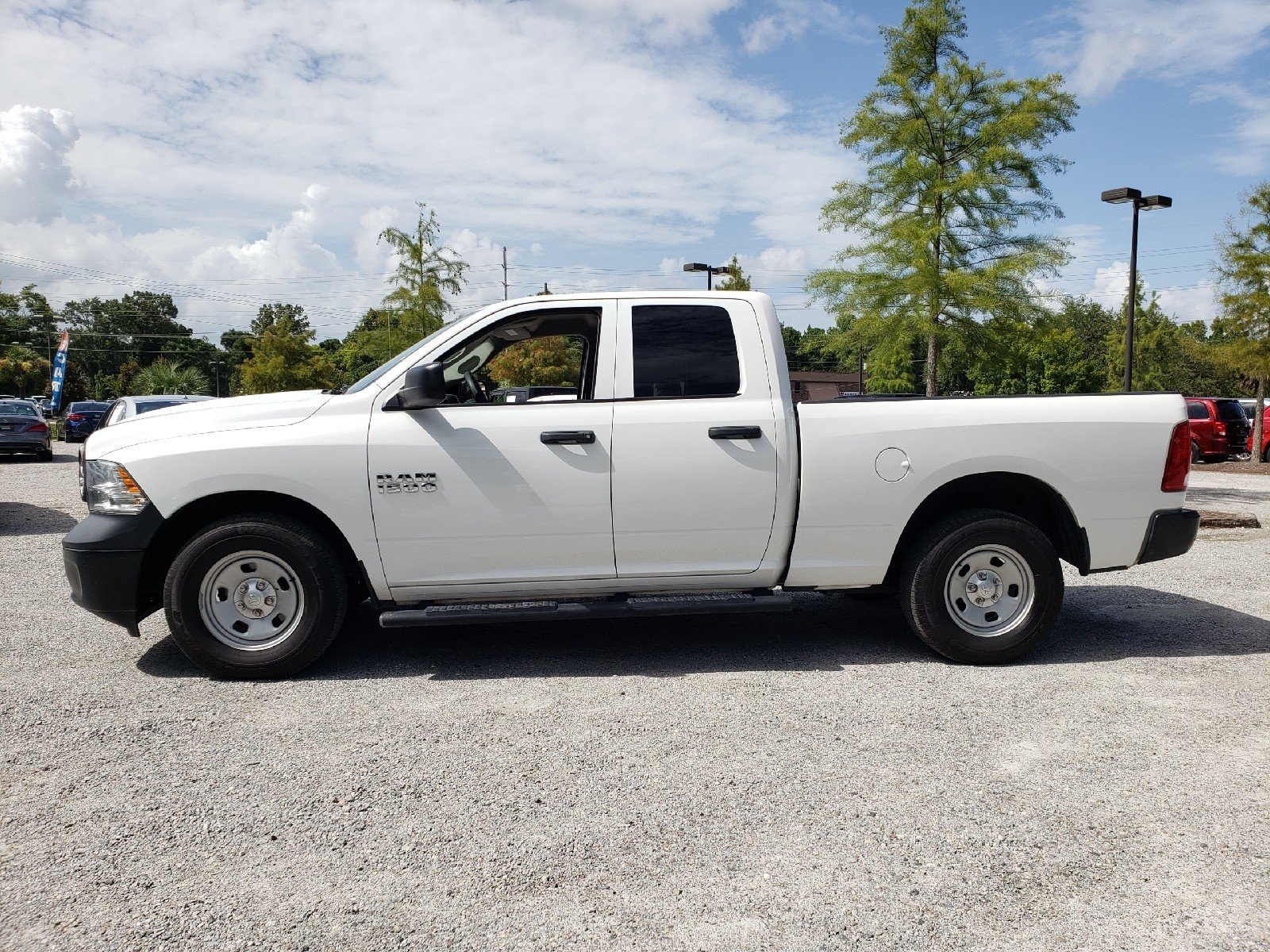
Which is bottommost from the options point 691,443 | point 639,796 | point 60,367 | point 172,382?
point 639,796

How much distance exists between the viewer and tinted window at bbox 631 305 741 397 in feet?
16.8

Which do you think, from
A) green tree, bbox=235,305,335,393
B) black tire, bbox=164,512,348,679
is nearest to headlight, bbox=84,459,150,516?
black tire, bbox=164,512,348,679

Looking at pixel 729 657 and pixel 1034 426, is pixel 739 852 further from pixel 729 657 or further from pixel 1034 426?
pixel 1034 426

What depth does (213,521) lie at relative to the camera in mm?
4957

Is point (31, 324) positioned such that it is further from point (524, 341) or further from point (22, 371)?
point (524, 341)

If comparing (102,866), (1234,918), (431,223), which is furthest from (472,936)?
(431,223)

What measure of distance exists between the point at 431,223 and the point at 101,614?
24186 mm

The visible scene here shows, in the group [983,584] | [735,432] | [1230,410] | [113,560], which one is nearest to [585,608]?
[735,432]

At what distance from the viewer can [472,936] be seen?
262cm

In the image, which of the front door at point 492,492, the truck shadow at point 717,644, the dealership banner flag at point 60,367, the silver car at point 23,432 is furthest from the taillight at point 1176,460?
the dealership banner flag at point 60,367

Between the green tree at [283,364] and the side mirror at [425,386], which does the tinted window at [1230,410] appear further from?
the green tree at [283,364]

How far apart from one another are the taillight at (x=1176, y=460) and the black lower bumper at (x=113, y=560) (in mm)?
5451

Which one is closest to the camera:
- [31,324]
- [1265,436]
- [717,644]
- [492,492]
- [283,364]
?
[492,492]

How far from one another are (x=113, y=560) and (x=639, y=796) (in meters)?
3.05
